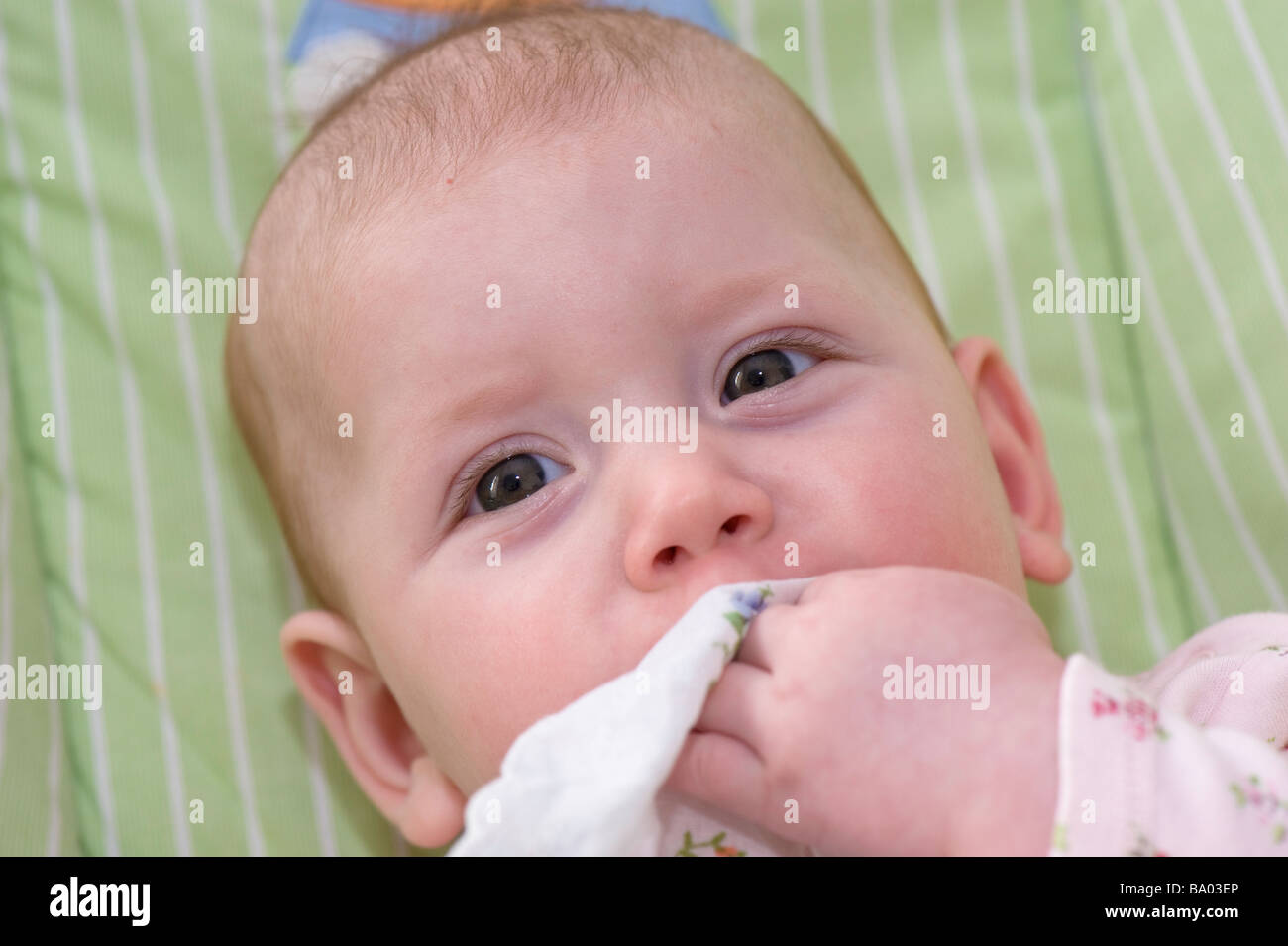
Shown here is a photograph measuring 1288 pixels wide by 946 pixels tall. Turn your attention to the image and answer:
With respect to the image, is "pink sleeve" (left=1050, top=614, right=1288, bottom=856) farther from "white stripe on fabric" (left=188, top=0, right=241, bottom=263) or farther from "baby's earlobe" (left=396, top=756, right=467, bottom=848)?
"white stripe on fabric" (left=188, top=0, right=241, bottom=263)

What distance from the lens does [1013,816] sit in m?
1.03

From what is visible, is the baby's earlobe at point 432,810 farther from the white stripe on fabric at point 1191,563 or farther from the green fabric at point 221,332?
the white stripe on fabric at point 1191,563

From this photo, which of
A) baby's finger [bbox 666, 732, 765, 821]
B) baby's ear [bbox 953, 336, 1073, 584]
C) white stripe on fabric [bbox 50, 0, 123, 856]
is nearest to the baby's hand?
baby's finger [bbox 666, 732, 765, 821]

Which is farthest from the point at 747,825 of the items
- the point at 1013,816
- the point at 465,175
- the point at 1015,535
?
the point at 465,175

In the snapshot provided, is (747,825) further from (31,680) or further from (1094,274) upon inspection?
(1094,274)

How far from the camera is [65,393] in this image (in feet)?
6.41

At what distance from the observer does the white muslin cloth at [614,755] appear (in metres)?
1.08

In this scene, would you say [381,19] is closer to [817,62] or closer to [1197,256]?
[817,62]

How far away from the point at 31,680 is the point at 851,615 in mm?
1115
